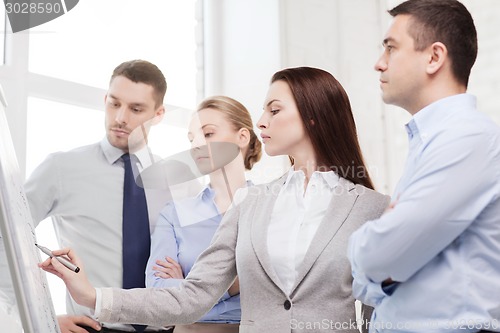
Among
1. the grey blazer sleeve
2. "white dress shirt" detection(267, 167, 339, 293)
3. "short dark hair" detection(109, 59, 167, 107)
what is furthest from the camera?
"short dark hair" detection(109, 59, 167, 107)

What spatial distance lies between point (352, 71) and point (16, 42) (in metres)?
1.68

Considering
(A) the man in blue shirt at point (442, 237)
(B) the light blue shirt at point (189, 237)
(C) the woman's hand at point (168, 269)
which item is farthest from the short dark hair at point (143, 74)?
(A) the man in blue shirt at point (442, 237)

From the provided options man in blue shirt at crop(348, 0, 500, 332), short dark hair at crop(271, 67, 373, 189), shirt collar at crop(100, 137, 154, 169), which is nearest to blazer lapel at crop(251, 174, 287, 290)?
short dark hair at crop(271, 67, 373, 189)

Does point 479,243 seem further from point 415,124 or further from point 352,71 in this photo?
point 352,71

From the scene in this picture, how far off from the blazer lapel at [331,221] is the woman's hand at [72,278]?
50 centimetres

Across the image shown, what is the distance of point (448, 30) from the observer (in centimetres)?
144

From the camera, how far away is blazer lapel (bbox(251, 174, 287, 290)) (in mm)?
1637

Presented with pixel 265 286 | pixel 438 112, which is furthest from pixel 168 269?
pixel 438 112

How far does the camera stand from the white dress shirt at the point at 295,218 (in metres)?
1.66

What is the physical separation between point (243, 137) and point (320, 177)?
64 centimetres

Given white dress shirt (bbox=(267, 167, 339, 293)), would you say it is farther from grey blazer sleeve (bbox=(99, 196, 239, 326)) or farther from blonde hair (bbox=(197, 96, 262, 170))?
blonde hair (bbox=(197, 96, 262, 170))

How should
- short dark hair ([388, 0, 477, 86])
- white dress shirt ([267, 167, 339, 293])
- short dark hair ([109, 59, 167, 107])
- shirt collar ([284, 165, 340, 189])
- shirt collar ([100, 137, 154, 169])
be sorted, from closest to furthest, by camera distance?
short dark hair ([388, 0, 477, 86])
white dress shirt ([267, 167, 339, 293])
shirt collar ([284, 165, 340, 189])
shirt collar ([100, 137, 154, 169])
short dark hair ([109, 59, 167, 107])

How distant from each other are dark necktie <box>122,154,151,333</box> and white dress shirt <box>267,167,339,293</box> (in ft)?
2.05

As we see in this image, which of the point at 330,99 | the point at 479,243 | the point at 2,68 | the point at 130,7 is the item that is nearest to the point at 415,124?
the point at 479,243
